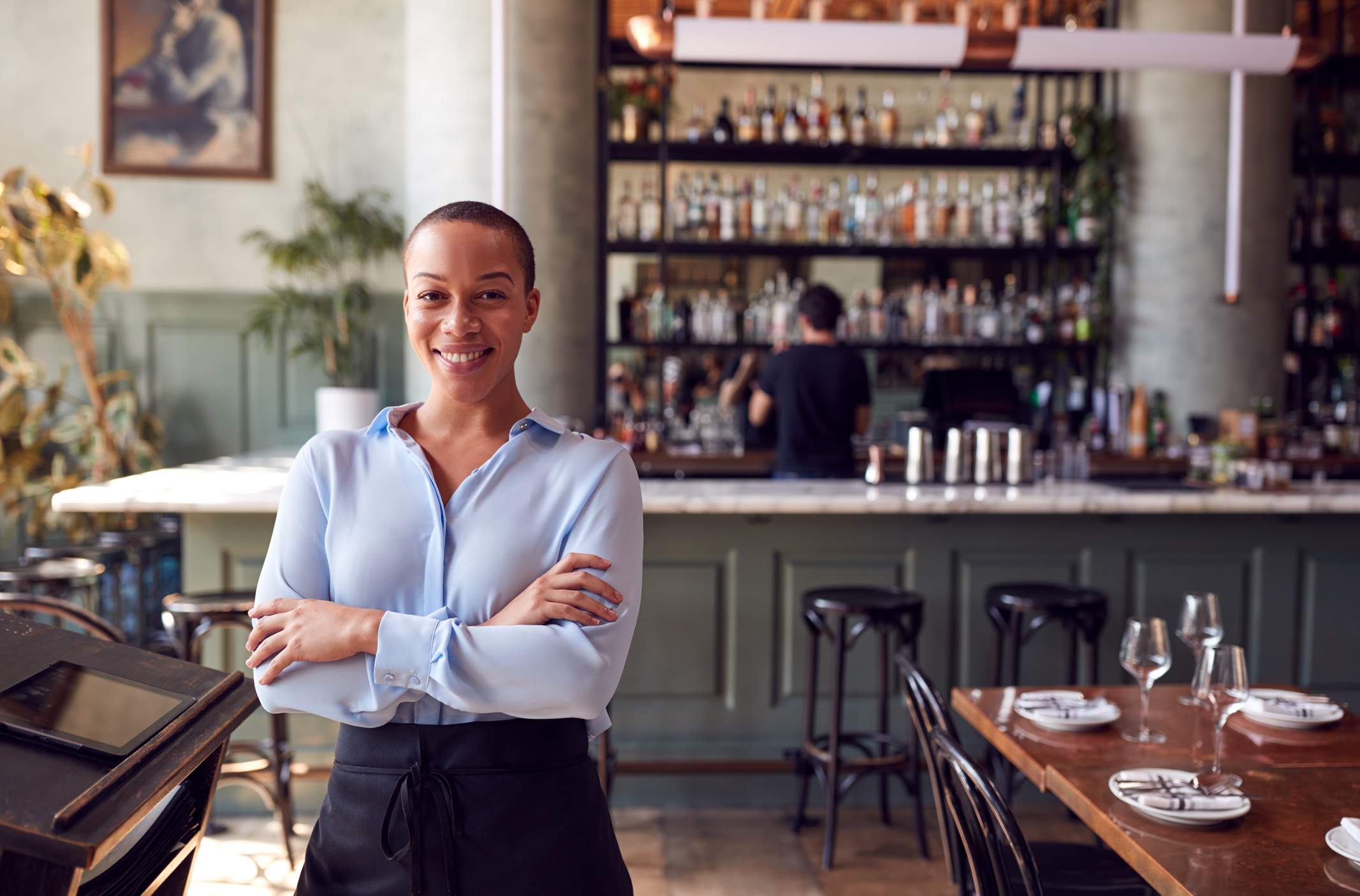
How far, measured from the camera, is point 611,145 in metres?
5.97

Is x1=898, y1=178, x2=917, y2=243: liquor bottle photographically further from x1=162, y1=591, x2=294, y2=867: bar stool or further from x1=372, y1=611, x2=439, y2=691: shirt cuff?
x1=372, y1=611, x2=439, y2=691: shirt cuff

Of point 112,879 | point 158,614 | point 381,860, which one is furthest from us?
point 158,614

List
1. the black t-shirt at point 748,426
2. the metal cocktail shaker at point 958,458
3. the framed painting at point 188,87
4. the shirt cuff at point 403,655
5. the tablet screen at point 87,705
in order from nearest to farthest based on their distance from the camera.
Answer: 1. the tablet screen at point 87,705
2. the shirt cuff at point 403,655
3. the metal cocktail shaker at point 958,458
4. the black t-shirt at point 748,426
5. the framed painting at point 188,87

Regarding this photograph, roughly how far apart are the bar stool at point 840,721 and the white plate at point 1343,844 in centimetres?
172

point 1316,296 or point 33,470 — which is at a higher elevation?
point 1316,296

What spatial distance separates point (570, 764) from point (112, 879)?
1.71 feet

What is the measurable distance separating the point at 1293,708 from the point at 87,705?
220 cm

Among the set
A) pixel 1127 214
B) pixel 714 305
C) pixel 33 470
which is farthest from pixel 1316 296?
pixel 33 470

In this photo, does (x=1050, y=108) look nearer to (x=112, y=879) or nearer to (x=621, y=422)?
(x=621, y=422)

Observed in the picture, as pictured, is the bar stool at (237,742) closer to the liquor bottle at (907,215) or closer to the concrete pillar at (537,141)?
the concrete pillar at (537,141)

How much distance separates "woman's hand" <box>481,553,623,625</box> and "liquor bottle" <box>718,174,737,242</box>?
4.86m

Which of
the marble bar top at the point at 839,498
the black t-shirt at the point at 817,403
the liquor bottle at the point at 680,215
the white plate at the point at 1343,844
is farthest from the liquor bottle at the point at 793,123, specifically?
the white plate at the point at 1343,844

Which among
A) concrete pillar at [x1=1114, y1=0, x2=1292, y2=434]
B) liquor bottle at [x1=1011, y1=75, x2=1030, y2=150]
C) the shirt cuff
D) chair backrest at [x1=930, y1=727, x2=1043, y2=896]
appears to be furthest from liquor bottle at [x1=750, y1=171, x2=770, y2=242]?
the shirt cuff

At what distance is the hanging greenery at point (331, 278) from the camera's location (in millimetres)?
6051
